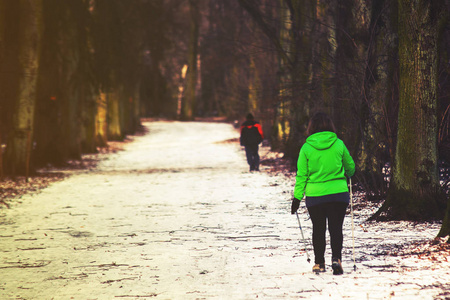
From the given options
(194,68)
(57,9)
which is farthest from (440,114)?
(194,68)

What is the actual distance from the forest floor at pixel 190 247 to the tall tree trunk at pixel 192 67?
48.6 metres

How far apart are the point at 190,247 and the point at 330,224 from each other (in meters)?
2.51

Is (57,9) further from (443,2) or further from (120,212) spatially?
(443,2)

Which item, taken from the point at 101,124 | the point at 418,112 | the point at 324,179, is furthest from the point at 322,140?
the point at 101,124

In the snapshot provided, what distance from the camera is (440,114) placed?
455 inches

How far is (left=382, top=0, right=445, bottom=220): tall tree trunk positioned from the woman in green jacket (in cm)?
359

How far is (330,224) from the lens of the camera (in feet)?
23.2

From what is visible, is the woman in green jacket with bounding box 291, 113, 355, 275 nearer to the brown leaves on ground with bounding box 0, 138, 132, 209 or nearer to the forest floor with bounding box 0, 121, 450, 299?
the forest floor with bounding box 0, 121, 450, 299

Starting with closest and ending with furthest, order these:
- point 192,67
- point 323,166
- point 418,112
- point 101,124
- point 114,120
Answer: point 323,166, point 418,112, point 101,124, point 114,120, point 192,67

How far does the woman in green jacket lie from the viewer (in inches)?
273

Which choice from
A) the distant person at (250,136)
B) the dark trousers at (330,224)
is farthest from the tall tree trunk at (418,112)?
the distant person at (250,136)

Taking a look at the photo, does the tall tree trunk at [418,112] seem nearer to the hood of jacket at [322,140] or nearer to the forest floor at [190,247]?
the forest floor at [190,247]

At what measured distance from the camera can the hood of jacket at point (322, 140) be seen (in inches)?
274

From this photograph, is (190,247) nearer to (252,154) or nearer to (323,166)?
(323,166)
